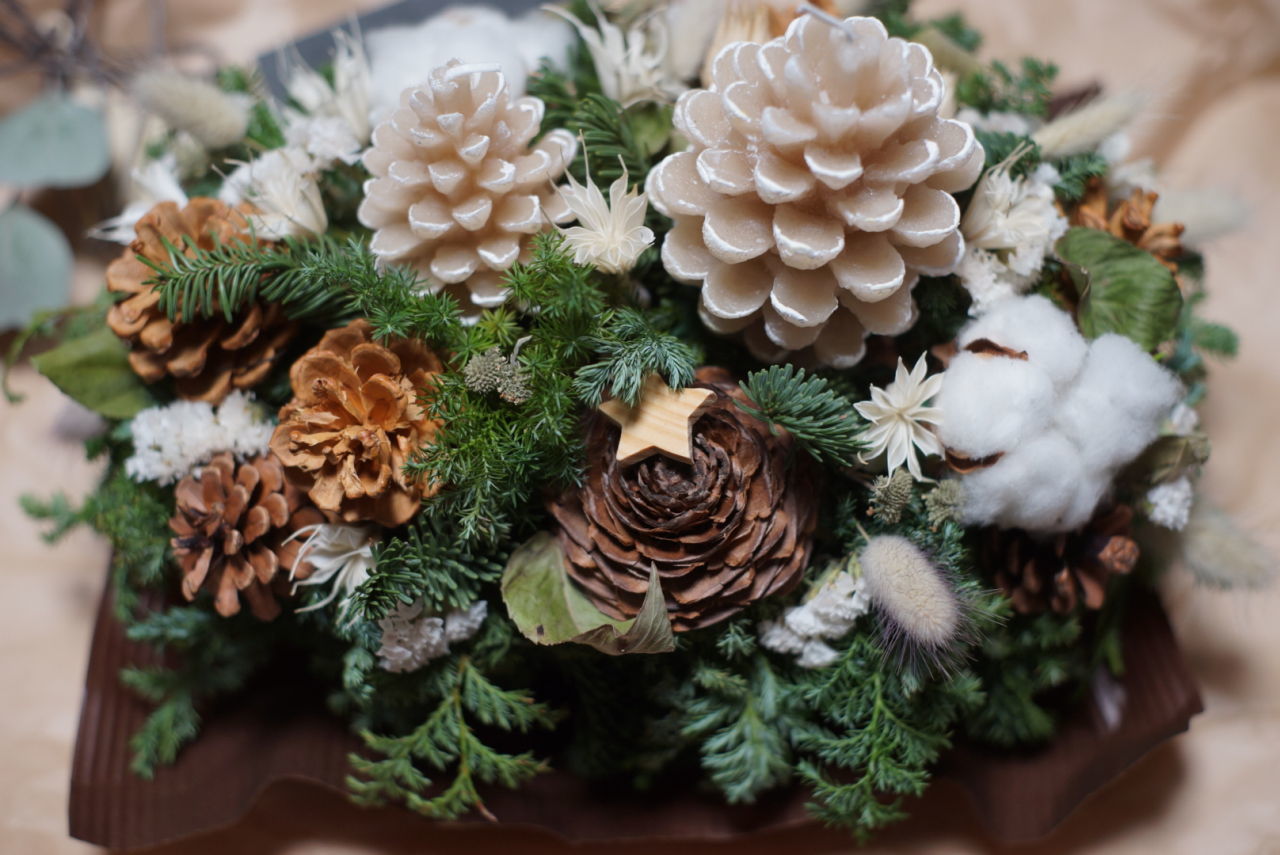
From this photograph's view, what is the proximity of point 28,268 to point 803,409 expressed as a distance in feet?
3.20

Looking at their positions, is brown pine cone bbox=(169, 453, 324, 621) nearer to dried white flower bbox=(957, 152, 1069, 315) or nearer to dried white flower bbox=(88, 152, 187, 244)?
dried white flower bbox=(88, 152, 187, 244)

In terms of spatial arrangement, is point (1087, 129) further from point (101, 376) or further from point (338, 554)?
point (101, 376)

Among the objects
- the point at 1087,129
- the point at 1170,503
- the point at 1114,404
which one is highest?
the point at 1087,129

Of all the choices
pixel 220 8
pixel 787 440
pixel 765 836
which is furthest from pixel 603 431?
pixel 220 8

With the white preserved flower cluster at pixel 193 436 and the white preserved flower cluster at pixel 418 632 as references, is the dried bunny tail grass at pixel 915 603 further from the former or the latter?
the white preserved flower cluster at pixel 193 436

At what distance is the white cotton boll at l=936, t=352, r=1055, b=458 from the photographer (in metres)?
0.67

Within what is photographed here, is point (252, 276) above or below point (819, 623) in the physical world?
above

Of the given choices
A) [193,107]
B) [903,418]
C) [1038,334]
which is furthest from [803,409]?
[193,107]

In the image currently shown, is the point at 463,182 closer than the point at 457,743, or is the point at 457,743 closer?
the point at 463,182

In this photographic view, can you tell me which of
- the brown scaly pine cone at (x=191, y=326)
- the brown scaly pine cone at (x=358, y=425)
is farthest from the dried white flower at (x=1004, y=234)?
the brown scaly pine cone at (x=191, y=326)

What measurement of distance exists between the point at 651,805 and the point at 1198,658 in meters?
0.60

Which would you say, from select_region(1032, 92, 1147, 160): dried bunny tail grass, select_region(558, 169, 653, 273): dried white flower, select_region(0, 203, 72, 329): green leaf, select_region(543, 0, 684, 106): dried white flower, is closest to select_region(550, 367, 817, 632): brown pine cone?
select_region(558, 169, 653, 273): dried white flower

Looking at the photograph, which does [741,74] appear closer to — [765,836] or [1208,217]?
[1208,217]

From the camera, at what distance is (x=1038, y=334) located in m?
0.70
